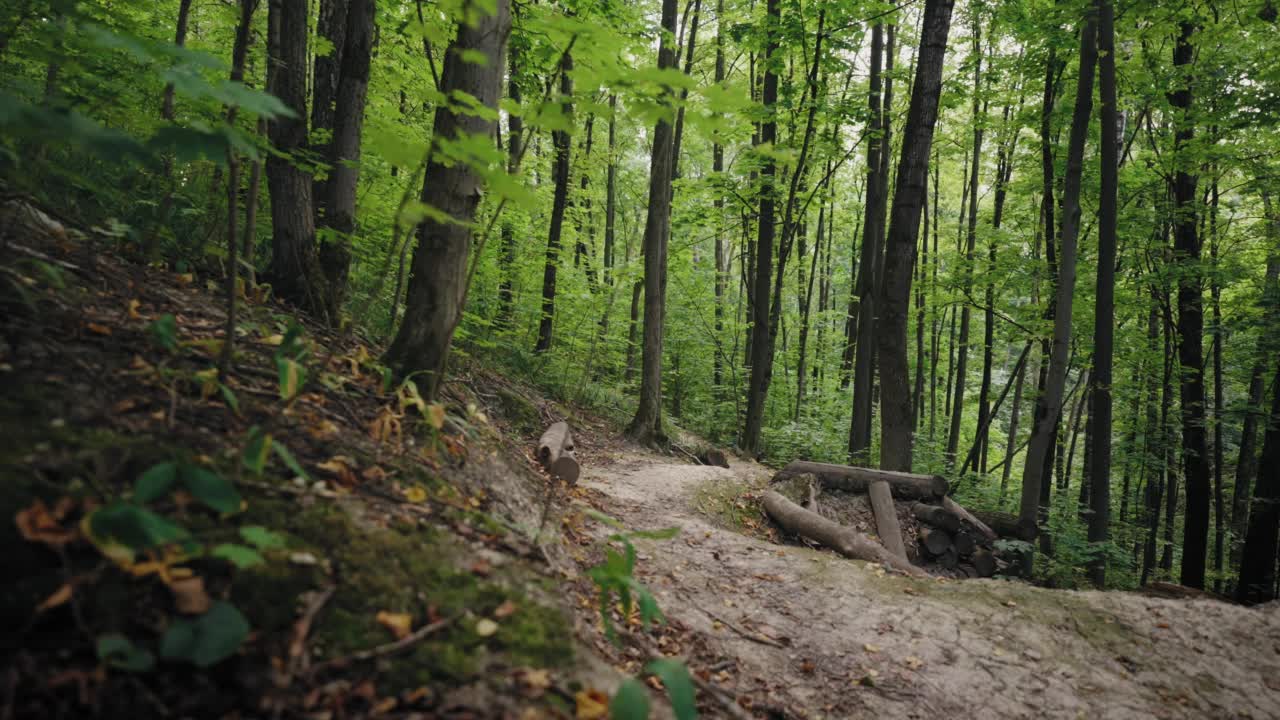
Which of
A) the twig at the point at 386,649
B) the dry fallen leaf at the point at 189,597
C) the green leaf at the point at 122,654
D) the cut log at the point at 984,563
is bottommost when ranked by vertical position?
the cut log at the point at 984,563

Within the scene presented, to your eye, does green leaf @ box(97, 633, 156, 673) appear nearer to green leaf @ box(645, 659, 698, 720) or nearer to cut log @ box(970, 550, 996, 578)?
green leaf @ box(645, 659, 698, 720)

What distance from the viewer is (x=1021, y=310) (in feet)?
34.7

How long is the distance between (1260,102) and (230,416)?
12.1 metres

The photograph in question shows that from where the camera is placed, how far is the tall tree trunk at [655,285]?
9477mm

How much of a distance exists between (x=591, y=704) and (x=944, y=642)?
3.41 meters

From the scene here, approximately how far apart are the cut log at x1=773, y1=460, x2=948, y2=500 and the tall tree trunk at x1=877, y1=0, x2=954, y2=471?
41 cm

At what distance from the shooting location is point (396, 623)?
173 cm

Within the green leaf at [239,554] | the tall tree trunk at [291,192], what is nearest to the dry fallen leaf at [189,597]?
the green leaf at [239,554]

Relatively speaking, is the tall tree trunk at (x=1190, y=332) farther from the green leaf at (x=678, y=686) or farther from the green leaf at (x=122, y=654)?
the green leaf at (x=122, y=654)

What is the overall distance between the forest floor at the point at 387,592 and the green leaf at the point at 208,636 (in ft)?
0.26

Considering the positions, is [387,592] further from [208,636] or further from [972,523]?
[972,523]

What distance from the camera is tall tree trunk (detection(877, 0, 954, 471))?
7496mm

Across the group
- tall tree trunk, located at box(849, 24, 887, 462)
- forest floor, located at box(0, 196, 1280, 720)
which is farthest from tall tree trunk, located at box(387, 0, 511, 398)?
tall tree trunk, located at box(849, 24, 887, 462)

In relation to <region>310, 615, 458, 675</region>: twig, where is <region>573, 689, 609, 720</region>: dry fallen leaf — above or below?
below
